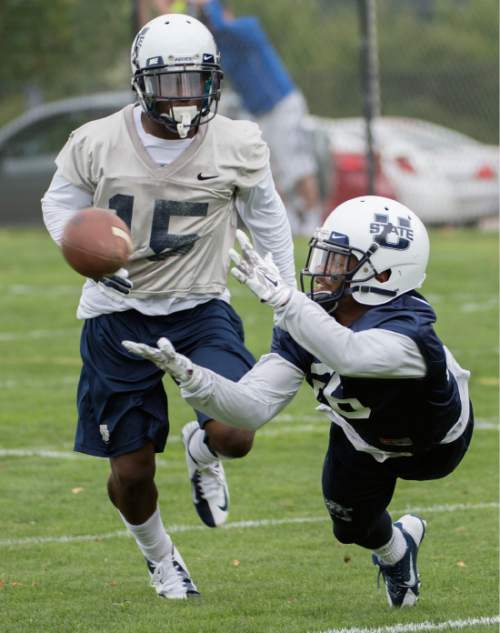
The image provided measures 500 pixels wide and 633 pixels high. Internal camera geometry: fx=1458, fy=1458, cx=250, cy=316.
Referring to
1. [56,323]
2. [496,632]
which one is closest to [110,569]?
[496,632]

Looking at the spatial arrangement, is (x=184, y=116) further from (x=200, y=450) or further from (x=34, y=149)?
(x=34, y=149)

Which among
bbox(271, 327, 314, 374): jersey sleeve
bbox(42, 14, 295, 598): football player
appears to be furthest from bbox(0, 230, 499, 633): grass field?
→ bbox(271, 327, 314, 374): jersey sleeve

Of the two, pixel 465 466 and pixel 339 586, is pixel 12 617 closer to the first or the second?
pixel 339 586

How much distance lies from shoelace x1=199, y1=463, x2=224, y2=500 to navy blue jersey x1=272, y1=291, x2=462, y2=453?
125 cm

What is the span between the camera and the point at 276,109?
18.2 metres

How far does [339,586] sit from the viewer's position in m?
5.52

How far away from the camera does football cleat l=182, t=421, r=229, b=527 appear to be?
19.7 feet

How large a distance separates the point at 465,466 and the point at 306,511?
1.15 m

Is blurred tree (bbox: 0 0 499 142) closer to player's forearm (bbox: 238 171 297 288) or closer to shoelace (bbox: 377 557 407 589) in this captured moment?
player's forearm (bbox: 238 171 297 288)

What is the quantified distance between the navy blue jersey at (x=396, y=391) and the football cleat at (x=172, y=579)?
3.24 feet

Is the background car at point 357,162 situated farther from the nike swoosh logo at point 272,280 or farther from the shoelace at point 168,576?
the nike swoosh logo at point 272,280

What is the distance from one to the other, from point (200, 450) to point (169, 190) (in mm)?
1154

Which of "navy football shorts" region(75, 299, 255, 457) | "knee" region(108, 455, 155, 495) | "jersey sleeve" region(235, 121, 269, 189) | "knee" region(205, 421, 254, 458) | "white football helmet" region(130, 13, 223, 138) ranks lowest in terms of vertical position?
"knee" region(108, 455, 155, 495)

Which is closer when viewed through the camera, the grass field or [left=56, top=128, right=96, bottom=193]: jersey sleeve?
the grass field
